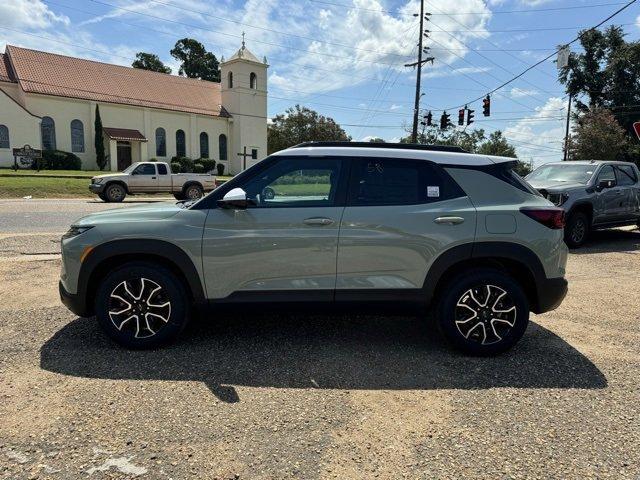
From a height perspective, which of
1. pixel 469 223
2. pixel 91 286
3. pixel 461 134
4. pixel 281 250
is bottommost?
pixel 91 286

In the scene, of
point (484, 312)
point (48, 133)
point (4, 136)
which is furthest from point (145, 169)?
point (48, 133)

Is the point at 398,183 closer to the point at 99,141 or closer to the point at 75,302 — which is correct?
the point at 75,302

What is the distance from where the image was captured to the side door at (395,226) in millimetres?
3963

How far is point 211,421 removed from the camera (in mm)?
3072

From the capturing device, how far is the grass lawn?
21922mm

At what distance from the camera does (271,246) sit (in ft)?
12.9

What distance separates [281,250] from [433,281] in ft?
4.29

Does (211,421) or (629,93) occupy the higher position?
(629,93)

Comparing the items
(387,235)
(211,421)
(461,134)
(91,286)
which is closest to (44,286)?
(91,286)

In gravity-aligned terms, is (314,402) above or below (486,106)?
below

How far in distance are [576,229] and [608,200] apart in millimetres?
1115

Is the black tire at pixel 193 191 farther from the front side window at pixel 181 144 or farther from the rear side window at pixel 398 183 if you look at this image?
the front side window at pixel 181 144

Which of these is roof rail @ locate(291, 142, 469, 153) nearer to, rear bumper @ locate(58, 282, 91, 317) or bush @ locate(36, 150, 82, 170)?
rear bumper @ locate(58, 282, 91, 317)

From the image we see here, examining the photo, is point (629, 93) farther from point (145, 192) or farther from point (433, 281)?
point (433, 281)
